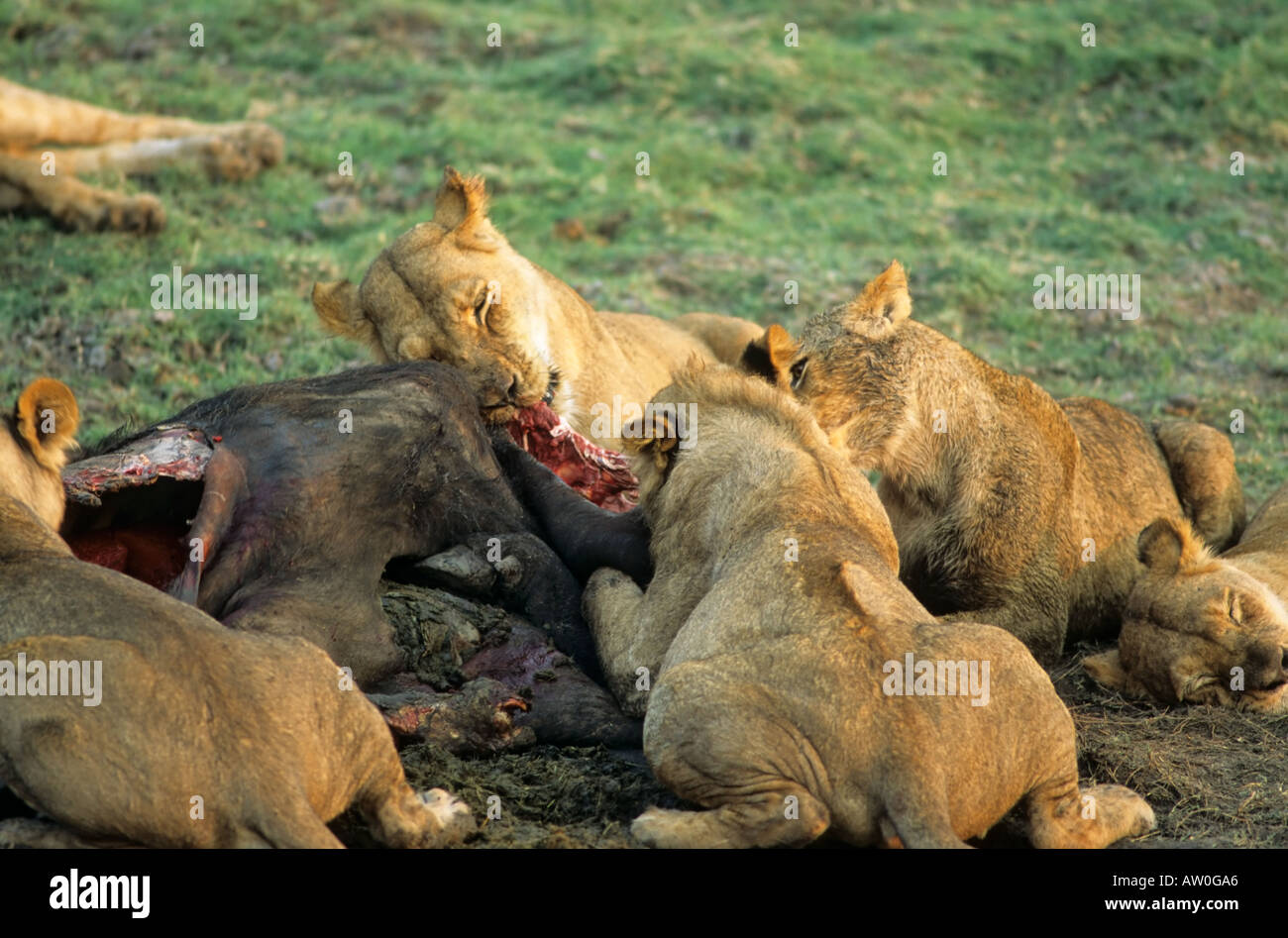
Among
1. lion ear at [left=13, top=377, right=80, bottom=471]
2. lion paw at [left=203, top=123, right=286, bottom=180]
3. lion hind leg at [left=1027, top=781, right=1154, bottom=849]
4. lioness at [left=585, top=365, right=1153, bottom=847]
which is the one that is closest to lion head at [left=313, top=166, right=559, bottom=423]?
lion ear at [left=13, top=377, right=80, bottom=471]

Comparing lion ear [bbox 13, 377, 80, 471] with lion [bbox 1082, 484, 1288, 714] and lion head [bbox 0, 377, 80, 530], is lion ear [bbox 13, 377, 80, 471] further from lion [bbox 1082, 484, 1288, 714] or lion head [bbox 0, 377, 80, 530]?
lion [bbox 1082, 484, 1288, 714]

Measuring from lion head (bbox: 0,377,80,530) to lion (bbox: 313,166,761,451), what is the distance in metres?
1.89

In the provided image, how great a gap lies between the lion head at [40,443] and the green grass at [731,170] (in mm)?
3187

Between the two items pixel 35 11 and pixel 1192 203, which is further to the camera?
pixel 35 11

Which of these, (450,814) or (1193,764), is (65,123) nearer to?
(450,814)

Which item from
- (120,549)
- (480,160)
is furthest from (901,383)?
(480,160)

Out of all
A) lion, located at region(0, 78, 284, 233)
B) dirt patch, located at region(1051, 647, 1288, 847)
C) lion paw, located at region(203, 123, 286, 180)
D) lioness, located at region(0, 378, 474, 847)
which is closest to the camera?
lioness, located at region(0, 378, 474, 847)

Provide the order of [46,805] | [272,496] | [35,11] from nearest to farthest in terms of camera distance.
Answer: [46,805] → [272,496] → [35,11]

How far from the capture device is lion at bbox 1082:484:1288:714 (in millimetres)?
5645

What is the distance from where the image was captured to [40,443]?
5086 millimetres

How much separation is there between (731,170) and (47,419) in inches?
358

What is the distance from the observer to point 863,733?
408 cm

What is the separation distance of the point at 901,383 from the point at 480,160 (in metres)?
7.65

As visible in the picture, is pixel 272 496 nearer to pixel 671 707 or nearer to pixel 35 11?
pixel 671 707
